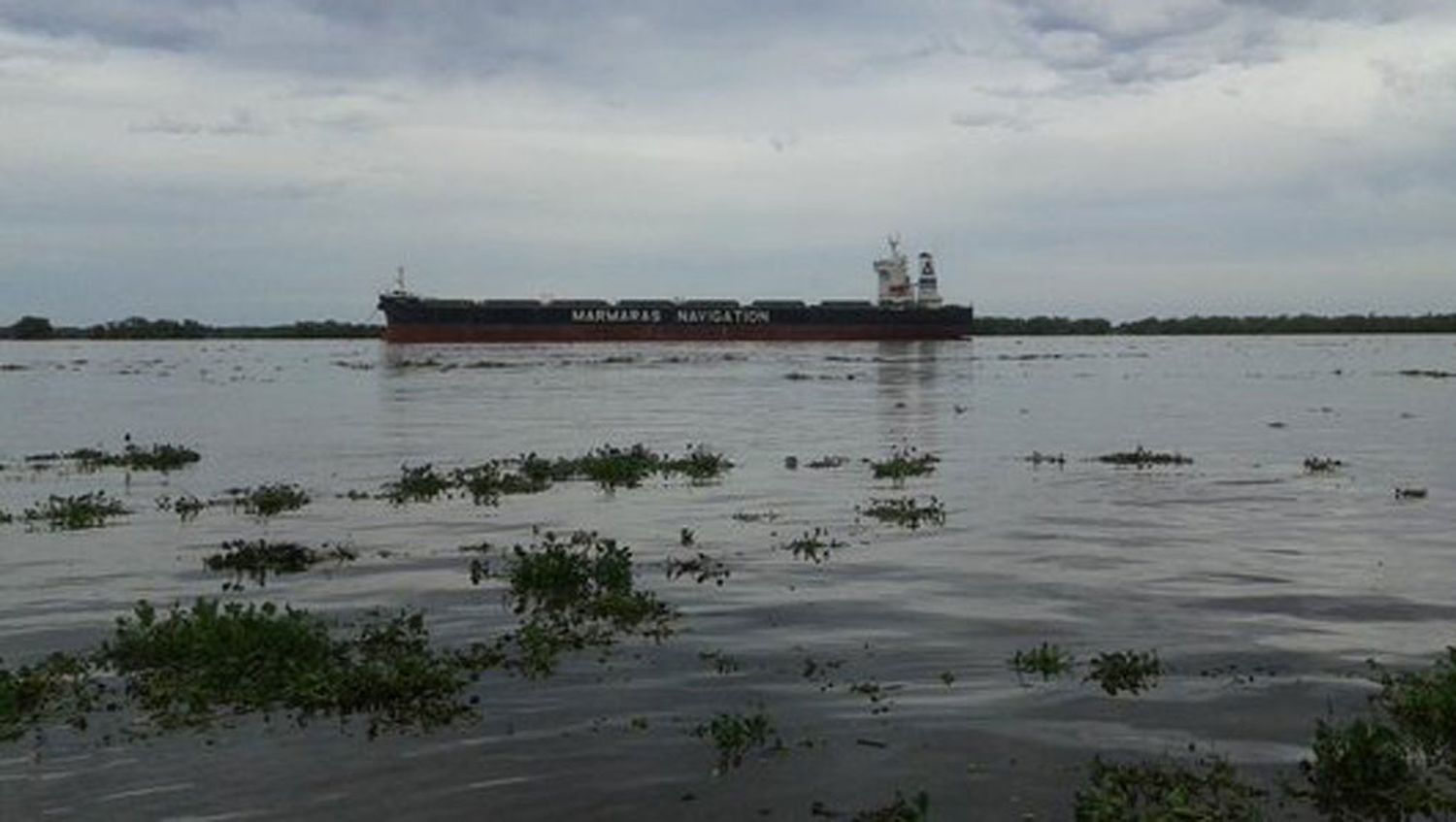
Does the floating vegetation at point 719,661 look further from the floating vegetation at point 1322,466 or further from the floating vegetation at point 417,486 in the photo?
the floating vegetation at point 1322,466

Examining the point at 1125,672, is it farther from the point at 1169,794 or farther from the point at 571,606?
the point at 571,606

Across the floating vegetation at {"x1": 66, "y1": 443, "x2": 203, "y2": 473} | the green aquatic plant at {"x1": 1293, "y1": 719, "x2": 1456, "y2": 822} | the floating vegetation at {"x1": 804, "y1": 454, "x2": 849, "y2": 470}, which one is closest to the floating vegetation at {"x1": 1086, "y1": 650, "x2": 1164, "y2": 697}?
the green aquatic plant at {"x1": 1293, "y1": 719, "x2": 1456, "y2": 822}

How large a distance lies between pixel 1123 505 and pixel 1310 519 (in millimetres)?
2876

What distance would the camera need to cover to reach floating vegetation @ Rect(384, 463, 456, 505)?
22.4 meters

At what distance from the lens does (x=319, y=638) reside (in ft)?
37.0

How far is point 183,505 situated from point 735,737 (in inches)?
597

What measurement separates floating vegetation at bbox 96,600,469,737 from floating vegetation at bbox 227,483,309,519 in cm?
893

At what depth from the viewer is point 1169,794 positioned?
7.82 m

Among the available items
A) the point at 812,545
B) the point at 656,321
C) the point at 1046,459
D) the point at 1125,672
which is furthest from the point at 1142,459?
the point at 656,321

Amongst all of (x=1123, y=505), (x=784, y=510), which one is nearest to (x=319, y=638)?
(x=784, y=510)

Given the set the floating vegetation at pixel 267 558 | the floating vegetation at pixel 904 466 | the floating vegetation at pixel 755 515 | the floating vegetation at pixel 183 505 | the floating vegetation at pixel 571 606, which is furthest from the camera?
the floating vegetation at pixel 904 466

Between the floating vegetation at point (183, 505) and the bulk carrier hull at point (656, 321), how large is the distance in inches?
4120

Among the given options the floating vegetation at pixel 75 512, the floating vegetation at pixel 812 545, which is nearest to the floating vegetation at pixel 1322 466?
the floating vegetation at pixel 812 545

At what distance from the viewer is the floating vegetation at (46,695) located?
9578mm
